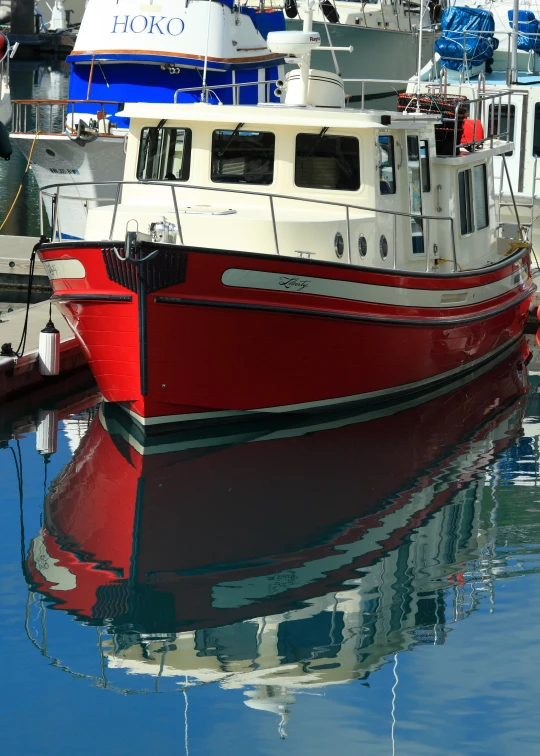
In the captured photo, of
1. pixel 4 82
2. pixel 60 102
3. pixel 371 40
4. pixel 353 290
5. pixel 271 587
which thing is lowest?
pixel 271 587

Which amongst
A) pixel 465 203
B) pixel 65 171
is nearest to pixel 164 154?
pixel 465 203

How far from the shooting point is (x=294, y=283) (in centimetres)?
1062

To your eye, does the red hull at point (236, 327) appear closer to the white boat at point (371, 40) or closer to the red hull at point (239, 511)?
the red hull at point (239, 511)

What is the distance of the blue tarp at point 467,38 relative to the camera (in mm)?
19531

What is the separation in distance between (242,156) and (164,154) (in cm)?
87

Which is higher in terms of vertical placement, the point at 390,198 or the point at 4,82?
the point at 4,82

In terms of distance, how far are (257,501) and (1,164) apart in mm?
23274

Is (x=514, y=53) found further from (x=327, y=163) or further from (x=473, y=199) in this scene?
(x=327, y=163)

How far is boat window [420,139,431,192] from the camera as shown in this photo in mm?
12773

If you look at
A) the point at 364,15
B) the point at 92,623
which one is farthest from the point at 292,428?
the point at 364,15

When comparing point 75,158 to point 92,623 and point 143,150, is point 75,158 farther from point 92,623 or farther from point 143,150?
point 92,623

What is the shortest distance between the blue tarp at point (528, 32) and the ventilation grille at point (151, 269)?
444 inches

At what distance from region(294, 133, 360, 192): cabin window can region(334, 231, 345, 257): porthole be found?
797 mm

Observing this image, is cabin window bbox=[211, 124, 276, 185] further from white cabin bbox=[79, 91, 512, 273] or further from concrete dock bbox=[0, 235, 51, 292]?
concrete dock bbox=[0, 235, 51, 292]
